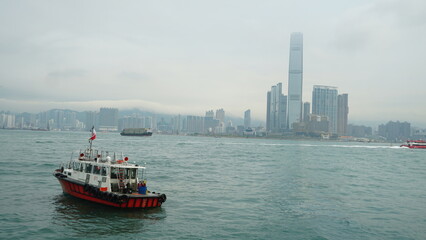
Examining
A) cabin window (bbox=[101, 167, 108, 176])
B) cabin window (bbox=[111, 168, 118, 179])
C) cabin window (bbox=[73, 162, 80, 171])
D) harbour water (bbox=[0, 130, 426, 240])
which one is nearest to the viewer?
harbour water (bbox=[0, 130, 426, 240])

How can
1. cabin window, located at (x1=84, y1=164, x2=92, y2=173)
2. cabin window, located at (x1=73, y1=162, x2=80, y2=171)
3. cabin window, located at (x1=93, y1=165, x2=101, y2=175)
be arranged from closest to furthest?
cabin window, located at (x1=93, y1=165, x2=101, y2=175) < cabin window, located at (x1=84, y1=164, x2=92, y2=173) < cabin window, located at (x1=73, y1=162, x2=80, y2=171)

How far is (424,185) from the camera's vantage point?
43.6 m

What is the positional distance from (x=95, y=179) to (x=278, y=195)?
16348 mm

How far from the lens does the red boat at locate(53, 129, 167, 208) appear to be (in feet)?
78.8

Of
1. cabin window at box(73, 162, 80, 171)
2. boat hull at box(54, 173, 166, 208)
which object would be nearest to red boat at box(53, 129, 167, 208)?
boat hull at box(54, 173, 166, 208)

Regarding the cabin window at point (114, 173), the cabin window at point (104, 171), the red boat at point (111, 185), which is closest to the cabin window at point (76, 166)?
the red boat at point (111, 185)

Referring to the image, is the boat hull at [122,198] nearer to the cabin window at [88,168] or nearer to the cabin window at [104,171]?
the cabin window at [88,168]

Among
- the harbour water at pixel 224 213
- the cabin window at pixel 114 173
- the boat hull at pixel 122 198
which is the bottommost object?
the harbour water at pixel 224 213

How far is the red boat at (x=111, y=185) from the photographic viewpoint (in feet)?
78.8

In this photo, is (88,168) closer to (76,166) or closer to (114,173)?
(76,166)

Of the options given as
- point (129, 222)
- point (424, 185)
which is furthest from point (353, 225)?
point (424, 185)

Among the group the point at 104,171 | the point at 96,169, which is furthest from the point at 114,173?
the point at 96,169

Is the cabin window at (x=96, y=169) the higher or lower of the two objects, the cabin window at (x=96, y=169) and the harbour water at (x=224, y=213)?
the higher

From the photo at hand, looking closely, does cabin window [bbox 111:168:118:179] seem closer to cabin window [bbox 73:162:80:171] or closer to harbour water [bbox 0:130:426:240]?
harbour water [bbox 0:130:426:240]
